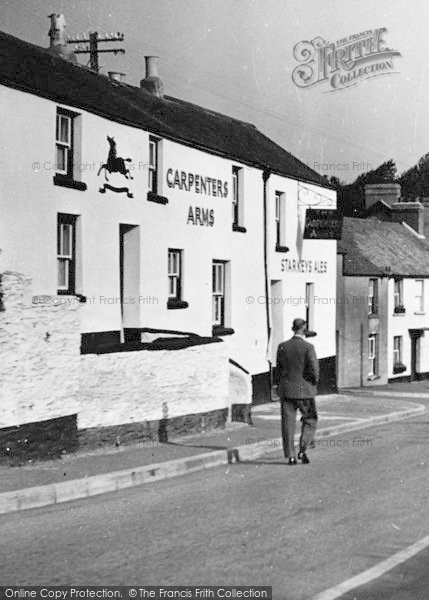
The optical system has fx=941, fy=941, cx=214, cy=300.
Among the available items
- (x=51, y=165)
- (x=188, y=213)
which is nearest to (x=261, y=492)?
(x=51, y=165)

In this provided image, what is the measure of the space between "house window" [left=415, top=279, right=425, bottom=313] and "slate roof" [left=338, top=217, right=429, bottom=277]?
459 mm

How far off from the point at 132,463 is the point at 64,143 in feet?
26.1

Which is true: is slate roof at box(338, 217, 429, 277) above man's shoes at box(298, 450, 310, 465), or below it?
above

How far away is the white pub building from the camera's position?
52.9ft

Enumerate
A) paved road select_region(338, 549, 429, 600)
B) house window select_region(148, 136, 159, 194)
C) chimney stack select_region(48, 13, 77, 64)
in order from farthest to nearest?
chimney stack select_region(48, 13, 77, 64)
house window select_region(148, 136, 159, 194)
paved road select_region(338, 549, 429, 600)

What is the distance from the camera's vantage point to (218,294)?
965 inches

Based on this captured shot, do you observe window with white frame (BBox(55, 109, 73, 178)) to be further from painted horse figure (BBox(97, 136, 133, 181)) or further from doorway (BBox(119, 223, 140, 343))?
doorway (BBox(119, 223, 140, 343))

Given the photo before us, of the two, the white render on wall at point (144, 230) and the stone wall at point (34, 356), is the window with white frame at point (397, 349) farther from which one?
the stone wall at point (34, 356)

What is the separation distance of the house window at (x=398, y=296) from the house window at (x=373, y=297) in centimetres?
183

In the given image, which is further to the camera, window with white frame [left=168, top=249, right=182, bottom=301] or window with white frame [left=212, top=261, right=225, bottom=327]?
window with white frame [left=212, top=261, right=225, bottom=327]

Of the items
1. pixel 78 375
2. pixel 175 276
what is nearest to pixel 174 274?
pixel 175 276

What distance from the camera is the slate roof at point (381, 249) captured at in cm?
4025

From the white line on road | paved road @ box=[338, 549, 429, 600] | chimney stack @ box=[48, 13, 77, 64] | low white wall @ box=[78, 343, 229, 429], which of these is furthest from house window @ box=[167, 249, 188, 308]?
paved road @ box=[338, 549, 429, 600]

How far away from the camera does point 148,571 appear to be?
6.73m
